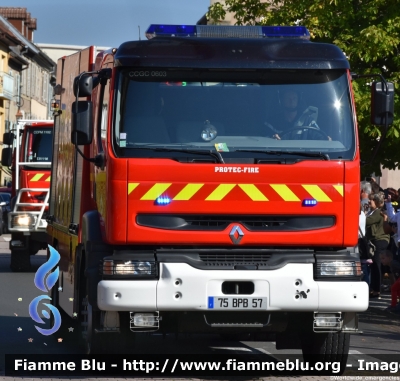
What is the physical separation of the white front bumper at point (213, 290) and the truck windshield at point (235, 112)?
921 mm

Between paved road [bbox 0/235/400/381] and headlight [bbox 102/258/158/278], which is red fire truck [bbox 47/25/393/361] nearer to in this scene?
headlight [bbox 102/258/158/278]

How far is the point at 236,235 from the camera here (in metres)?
8.52

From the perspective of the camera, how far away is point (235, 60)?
877 centimetres

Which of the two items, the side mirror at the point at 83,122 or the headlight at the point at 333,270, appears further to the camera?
the side mirror at the point at 83,122

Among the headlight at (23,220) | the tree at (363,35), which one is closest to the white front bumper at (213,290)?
the tree at (363,35)

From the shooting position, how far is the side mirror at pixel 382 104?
8.99m

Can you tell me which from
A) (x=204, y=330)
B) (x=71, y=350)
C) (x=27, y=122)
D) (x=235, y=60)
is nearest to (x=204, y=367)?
(x=204, y=330)

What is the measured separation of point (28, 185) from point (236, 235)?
42.8ft

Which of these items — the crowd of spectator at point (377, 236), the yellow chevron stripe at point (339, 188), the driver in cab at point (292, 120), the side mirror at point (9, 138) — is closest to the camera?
the yellow chevron stripe at point (339, 188)

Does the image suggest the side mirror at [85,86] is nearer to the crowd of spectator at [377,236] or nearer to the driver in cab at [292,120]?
the driver in cab at [292,120]

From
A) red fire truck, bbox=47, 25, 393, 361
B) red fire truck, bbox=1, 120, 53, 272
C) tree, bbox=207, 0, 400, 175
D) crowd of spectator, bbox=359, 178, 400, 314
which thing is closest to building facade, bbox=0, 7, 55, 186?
red fire truck, bbox=1, 120, 53, 272

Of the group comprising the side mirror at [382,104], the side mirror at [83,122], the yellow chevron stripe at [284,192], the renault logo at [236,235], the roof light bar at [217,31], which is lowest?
the renault logo at [236,235]

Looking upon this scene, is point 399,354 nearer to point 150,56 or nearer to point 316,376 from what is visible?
point 316,376

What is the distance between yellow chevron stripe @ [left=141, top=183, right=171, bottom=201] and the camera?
847cm
